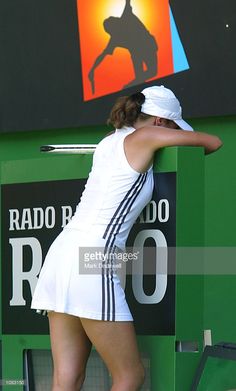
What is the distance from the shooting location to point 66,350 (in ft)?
11.4

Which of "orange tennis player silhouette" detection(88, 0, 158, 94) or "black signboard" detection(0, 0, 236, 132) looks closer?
"black signboard" detection(0, 0, 236, 132)

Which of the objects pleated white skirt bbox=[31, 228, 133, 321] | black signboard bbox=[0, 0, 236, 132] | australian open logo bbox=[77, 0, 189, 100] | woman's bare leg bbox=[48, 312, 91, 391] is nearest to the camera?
pleated white skirt bbox=[31, 228, 133, 321]

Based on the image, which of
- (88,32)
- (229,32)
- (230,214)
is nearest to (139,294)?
(230,214)

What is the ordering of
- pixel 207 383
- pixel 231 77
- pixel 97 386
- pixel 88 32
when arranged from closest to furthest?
pixel 207 383 → pixel 97 386 → pixel 231 77 → pixel 88 32

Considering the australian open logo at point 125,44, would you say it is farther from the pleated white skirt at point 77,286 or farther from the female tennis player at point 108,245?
the pleated white skirt at point 77,286

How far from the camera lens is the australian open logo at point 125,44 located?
184 inches

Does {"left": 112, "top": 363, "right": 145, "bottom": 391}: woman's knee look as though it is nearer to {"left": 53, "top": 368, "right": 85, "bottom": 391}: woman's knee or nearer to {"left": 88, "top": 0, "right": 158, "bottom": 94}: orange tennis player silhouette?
{"left": 53, "top": 368, "right": 85, "bottom": 391}: woman's knee

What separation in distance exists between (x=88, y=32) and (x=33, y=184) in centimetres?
139

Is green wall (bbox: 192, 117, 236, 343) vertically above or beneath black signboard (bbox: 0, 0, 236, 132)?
beneath

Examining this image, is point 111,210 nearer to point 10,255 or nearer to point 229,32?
point 10,255

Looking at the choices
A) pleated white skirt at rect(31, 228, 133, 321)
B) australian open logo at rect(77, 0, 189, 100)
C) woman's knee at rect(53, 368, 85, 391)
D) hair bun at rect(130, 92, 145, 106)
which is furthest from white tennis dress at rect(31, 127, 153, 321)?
australian open logo at rect(77, 0, 189, 100)

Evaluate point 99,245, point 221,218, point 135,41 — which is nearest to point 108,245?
point 99,245

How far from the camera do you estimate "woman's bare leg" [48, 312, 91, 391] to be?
11.3 feet

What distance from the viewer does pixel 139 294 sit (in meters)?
3.52
